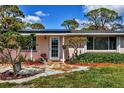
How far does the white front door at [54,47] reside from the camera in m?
23.5

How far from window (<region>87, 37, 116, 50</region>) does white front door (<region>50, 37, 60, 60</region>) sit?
2.56 meters

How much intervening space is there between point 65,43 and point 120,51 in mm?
4484

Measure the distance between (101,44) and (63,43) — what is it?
10.6 feet

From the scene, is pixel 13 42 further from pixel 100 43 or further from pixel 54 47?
pixel 100 43

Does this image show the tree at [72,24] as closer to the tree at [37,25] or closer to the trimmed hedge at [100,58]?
the tree at [37,25]

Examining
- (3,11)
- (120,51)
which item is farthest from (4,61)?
(3,11)

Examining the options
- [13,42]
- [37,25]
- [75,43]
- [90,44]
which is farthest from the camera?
[37,25]

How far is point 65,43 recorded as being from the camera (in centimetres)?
2362

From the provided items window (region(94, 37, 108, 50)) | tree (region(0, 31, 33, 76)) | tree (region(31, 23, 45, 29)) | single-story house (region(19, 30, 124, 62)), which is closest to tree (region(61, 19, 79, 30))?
tree (region(31, 23, 45, 29))

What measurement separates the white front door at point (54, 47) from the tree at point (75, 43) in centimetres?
73

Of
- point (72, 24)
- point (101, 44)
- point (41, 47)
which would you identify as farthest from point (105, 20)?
point (41, 47)

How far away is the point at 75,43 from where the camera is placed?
76.0 ft

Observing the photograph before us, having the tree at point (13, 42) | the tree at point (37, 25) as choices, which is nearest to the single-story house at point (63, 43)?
the tree at point (13, 42)
